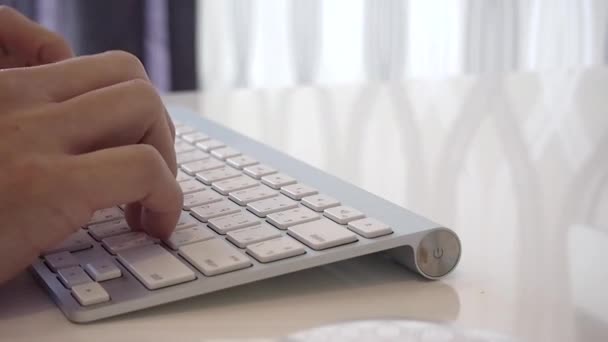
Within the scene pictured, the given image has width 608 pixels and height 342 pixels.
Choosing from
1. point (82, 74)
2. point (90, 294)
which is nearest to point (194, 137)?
point (82, 74)

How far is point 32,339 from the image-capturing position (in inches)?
18.0

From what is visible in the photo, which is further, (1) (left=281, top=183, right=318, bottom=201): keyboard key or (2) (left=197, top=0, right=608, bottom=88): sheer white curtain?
(2) (left=197, top=0, right=608, bottom=88): sheer white curtain

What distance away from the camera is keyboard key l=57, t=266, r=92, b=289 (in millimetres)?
492

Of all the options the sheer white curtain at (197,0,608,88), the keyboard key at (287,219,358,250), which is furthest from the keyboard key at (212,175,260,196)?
the sheer white curtain at (197,0,608,88)

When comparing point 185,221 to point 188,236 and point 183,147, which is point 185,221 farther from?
point 183,147

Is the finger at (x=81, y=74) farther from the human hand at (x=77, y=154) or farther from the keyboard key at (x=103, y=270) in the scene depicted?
the keyboard key at (x=103, y=270)

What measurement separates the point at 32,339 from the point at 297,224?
17 cm

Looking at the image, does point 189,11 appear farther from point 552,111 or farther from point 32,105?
point 32,105

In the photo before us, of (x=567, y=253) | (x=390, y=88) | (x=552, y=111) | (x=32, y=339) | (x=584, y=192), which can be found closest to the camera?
(x=32, y=339)

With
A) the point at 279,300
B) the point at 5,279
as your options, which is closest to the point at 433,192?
the point at 279,300

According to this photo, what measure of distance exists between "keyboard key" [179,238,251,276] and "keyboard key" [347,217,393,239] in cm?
7

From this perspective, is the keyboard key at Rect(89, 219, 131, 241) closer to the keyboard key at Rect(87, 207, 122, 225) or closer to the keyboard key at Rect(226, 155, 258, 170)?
the keyboard key at Rect(87, 207, 122, 225)

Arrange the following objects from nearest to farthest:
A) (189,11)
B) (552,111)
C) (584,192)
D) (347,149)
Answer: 1. (584,192)
2. (347,149)
3. (552,111)
4. (189,11)

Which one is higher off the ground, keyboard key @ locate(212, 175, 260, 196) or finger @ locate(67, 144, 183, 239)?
finger @ locate(67, 144, 183, 239)
